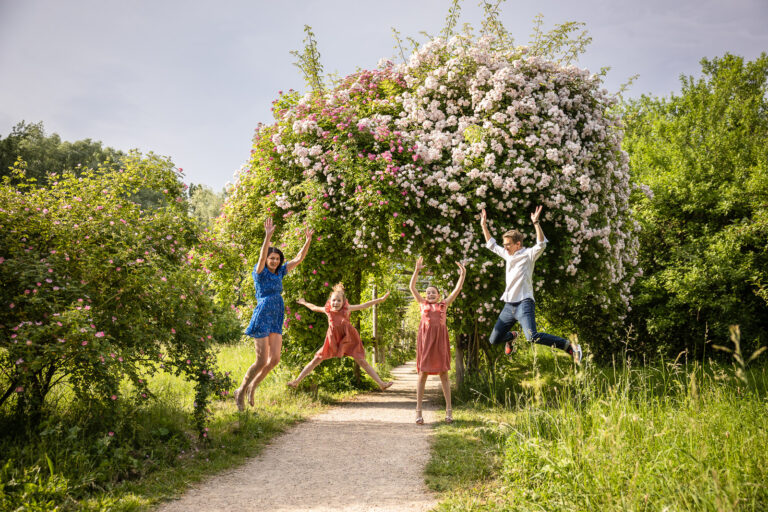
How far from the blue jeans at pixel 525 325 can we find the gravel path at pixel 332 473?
1.72m

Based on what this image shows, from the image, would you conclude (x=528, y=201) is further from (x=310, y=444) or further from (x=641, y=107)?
(x=641, y=107)

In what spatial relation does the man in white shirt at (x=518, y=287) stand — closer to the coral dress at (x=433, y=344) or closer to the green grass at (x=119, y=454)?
the coral dress at (x=433, y=344)

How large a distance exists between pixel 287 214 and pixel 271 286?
8.49 feet

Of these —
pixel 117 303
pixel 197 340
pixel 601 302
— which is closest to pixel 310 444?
pixel 197 340

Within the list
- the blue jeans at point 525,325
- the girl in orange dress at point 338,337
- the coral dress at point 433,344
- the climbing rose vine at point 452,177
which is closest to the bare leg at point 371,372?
the girl in orange dress at point 338,337

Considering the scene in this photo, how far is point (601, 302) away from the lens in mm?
9117

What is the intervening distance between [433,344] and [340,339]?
1576 millimetres

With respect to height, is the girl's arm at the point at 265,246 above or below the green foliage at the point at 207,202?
below

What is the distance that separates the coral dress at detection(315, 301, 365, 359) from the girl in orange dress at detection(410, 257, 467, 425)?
1.07 meters

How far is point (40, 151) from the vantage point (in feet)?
114

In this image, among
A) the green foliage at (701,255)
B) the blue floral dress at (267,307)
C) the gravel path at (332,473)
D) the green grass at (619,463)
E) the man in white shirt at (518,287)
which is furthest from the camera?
the green foliage at (701,255)

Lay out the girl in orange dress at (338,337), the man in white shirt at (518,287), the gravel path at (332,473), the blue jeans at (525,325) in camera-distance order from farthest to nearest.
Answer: the girl in orange dress at (338,337) < the man in white shirt at (518,287) < the blue jeans at (525,325) < the gravel path at (332,473)

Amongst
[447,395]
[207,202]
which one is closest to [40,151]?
[207,202]

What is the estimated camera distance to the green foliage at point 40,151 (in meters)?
31.8
